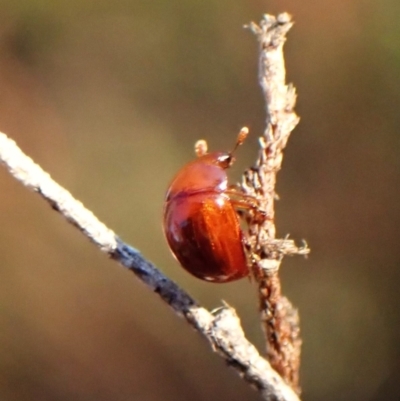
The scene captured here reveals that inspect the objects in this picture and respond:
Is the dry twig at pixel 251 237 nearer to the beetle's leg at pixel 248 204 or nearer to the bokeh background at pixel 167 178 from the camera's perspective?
the beetle's leg at pixel 248 204

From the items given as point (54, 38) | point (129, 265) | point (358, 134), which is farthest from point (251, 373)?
point (54, 38)

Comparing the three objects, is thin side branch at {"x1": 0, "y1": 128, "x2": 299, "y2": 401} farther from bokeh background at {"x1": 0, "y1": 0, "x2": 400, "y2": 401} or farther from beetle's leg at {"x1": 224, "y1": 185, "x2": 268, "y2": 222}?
bokeh background at {"x1": 0, "y1": 0, "x2": 400, "y2": 401}

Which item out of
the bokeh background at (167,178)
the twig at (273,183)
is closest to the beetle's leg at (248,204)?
the twig at (273,183)

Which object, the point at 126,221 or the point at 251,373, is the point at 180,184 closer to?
the point at 251,373

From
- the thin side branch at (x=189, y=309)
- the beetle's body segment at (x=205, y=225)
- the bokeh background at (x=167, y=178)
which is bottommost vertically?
the thin side branch at (x=189, y=309)

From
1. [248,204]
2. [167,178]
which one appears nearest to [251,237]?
[248,204]

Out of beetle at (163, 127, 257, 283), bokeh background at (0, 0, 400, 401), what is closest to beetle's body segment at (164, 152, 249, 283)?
beetle at (163, 127, 257, 283)
